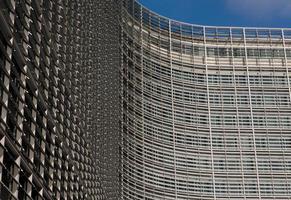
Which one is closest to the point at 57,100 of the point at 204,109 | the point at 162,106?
the point at 162,106

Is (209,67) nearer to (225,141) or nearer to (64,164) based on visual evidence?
(225,141)

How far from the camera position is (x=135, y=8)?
110 m

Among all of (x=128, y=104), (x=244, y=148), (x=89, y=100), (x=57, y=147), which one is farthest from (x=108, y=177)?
(x=244, y=148)

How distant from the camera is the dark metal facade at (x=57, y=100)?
36.4 metres

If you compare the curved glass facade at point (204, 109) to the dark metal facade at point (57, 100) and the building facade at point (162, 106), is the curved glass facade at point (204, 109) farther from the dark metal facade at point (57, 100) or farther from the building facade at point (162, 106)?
the dark metal facade at point (57, 100)

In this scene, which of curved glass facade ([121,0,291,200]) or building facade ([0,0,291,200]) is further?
curved glass facade ([121,0,291,200])

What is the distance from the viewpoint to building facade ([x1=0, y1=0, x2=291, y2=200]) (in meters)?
57.7

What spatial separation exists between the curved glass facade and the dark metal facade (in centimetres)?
1680

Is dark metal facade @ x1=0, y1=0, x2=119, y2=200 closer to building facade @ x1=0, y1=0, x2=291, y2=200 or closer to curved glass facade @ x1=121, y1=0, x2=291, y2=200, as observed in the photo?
building facade @ x1=0, y1=0, x2=291, y2=200

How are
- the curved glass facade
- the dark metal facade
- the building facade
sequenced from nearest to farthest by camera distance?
1. the dark metal facade
2. the building facade
3. the curved glass facade

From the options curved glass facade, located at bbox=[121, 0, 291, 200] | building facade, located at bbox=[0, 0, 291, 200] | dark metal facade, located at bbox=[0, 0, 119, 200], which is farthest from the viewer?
curved glass facade, located at bbox=[121, 0, 291, 200]

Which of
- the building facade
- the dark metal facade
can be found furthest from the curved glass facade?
the dark metal facade

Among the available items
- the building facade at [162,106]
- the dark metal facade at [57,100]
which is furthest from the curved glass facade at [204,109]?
the dark metal facade at [57,100]

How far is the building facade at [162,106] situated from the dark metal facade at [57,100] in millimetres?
223
